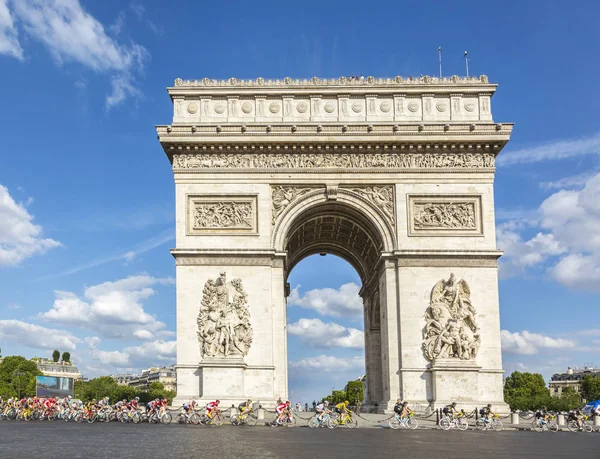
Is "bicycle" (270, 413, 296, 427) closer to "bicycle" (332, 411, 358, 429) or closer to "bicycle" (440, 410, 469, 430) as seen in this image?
"bicycle" (332, 411, 358, 429)

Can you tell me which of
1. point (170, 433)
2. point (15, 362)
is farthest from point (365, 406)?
point (15, 362)

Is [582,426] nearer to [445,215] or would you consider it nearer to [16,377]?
[445,215]

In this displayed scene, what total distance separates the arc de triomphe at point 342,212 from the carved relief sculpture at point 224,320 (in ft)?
0.17

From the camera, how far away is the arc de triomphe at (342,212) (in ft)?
110

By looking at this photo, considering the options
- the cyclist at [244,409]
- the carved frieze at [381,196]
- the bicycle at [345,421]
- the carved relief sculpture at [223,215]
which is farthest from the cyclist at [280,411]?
the carved frieze at [381,196]

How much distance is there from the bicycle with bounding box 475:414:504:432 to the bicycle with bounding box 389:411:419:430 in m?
2.47

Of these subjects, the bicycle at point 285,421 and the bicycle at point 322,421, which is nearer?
the bicycle at point 285,421

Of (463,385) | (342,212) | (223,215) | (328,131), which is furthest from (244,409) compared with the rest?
(328,131)

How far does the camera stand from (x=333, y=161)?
35531 mm

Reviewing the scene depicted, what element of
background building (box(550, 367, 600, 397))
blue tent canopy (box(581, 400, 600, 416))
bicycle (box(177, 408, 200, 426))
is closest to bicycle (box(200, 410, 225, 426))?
bicycle (box(177, 408, 200, 426))

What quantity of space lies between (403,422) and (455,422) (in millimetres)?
1991

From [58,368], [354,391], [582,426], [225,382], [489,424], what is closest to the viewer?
[489,424]

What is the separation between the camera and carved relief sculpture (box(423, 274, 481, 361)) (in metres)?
33.4

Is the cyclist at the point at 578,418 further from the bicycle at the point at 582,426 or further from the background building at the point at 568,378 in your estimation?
the background building at the point at 568,378
